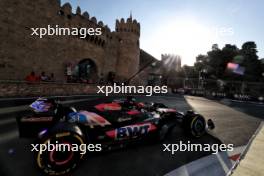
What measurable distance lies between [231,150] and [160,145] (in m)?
1.63

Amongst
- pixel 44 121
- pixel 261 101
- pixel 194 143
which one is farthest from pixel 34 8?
pixel 261 101

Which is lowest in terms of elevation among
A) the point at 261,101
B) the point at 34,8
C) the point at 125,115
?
the point at 261,101

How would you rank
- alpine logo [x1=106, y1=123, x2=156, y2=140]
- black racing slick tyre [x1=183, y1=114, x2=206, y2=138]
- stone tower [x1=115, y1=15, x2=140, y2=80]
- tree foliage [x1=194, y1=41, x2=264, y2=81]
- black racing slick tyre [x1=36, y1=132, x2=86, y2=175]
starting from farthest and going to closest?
1. tree foliage [x1=194, y1=41, x2=264, y2=81]
2. stone tower [x1=115, y1=15, x2=140, y2=80]
3. black racing slick tyre [x1=183, y1=114, x2=206, y2=138]
4. alpine logo [x1=106, y1=123, x2=156, y2=140]
5. black racing slick tyre [x1=36, y1=132, x2=86, y2=175]

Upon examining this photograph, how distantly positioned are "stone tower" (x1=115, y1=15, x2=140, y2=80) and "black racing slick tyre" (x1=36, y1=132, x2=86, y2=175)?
24.8 metres

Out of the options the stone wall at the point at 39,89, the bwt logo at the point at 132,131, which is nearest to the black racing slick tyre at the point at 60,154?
the bwt logo at the point at 132,131

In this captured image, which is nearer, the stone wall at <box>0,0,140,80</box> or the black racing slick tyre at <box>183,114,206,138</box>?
the black racing slick tyre at <box>183,114,206,138</box>

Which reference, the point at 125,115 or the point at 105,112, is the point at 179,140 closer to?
the point at 125,115

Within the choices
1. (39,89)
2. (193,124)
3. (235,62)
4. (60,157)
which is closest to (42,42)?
(39,89)

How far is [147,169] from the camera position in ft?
9.71

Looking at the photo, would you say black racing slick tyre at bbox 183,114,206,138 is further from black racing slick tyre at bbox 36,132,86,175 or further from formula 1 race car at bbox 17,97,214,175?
black racing slick tyre at bbox 36,132,86,175

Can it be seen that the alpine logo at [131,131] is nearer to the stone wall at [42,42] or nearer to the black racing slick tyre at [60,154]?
the black racing slick tyre at [60,154]

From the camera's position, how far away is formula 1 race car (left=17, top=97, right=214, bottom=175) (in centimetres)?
253

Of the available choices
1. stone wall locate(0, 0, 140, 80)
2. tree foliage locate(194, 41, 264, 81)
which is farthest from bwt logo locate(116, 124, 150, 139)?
tree foliage locate(194, 41, 264, 81)

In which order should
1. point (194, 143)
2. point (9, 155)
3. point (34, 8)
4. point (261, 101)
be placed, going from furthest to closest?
point (261, 101)
point (34, 8)
point (194, 143)
point (9, 155)
